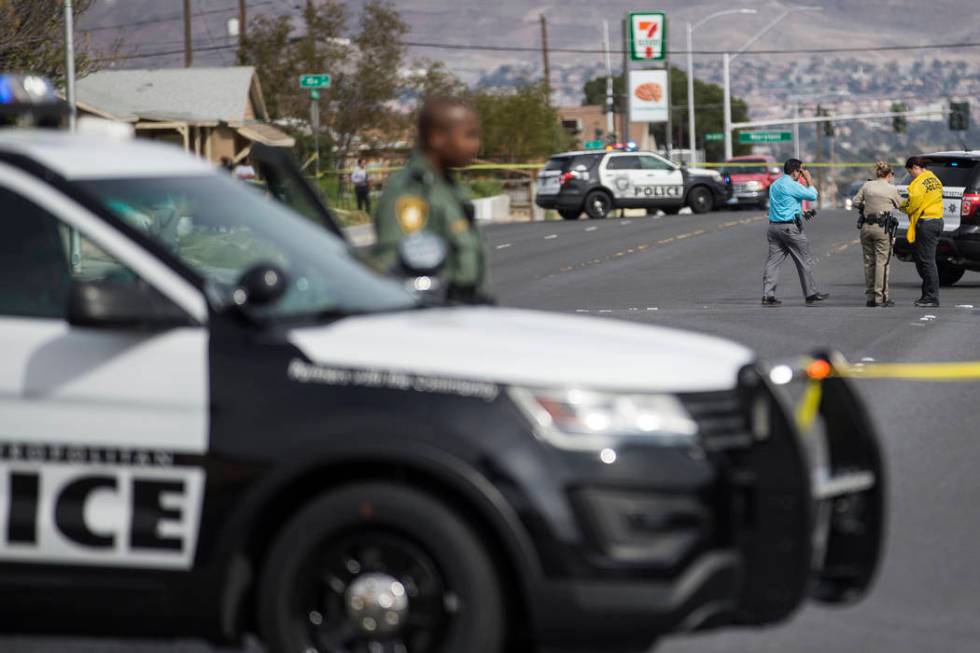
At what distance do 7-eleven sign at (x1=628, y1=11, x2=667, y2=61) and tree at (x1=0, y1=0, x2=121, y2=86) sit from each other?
2543 inches

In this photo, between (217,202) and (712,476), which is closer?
(712,476)

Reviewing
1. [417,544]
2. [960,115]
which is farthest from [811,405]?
[960,115]

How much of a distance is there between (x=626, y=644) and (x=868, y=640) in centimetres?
164

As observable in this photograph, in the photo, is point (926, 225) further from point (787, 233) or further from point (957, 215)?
point (957, 215)

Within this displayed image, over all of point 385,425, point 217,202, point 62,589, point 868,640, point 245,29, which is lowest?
point 868,640

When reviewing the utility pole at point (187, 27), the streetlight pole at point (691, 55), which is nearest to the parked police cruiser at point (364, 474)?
the streetlight pole at point (691, 55)

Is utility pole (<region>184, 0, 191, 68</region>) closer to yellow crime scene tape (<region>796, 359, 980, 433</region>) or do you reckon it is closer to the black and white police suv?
the black and white police suv

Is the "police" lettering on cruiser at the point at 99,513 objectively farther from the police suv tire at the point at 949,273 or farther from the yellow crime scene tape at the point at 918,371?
the police suv tire at the point at 949,273

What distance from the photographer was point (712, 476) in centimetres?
559

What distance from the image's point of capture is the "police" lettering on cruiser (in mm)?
5781

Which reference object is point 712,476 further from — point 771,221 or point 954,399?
point 771,221

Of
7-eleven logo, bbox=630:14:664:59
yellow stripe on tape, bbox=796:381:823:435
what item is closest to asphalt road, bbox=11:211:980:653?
yellow stripe on tape, bbox=796:381:823:435

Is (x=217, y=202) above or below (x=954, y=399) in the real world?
above

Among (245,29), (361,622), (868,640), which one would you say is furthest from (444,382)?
(245,29)
